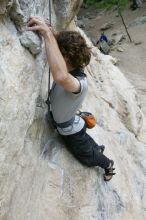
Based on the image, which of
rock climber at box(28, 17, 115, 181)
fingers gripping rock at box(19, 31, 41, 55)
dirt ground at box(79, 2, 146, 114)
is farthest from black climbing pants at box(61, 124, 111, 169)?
dirt ground at box(79, 2, 146, 114)

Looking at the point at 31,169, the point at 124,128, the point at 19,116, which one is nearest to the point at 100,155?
the point at 31,169

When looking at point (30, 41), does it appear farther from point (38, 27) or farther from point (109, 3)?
point (109, 3)

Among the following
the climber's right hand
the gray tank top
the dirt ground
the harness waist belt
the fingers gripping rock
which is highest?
the climber's right hand

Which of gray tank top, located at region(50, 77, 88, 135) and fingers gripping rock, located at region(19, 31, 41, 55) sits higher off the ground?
fingers gripping rock, located at region(19, 31, 41, 55)

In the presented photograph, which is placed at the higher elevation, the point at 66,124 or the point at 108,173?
the point at 66,124

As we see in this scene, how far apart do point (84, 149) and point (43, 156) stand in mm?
615

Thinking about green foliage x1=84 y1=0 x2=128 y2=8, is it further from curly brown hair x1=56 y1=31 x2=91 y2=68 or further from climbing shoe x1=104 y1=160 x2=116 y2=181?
curly brown hair x1=56 y1=31 x2=91 y2=68

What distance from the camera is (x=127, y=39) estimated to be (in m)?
30.1

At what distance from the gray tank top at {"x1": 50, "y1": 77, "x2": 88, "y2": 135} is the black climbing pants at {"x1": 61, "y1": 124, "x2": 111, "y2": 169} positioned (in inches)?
5.6

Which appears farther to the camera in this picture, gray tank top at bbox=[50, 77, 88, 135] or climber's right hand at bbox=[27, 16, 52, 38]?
gray tank top at bbox=[50, 77, 88, 135]

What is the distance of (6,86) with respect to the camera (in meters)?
4.64

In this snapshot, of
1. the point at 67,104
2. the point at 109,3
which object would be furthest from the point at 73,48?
the point at 109,3

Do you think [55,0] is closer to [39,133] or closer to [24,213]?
[39,133]

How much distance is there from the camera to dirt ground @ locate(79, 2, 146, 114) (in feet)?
71.4
